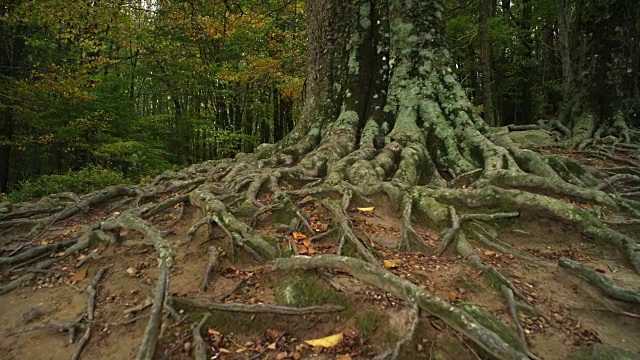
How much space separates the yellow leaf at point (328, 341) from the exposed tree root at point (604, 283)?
76.6 inches

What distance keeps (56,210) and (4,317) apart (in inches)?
109

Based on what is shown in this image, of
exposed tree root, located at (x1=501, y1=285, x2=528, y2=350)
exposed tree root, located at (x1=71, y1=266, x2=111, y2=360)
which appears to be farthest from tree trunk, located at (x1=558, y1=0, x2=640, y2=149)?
exposed tree root, located at (x1=71, y1=266, x2=111, y2=360)

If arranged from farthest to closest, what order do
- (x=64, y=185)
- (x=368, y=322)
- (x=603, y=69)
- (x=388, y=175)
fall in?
1. (x=64, y=185)
2. (x=603, y=69)
3. (x=388, y=175)
4. (x=368, y=322)

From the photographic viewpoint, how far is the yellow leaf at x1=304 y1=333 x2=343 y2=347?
2279 mm

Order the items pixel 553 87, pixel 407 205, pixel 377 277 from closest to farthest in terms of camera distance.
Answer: pixel 377 277, pixel 407 205, pixel 553 87

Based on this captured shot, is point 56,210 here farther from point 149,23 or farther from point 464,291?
point 149,23

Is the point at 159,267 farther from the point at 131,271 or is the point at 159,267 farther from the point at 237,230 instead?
the point at 237,230

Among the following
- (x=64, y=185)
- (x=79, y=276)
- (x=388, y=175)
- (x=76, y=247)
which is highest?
(x=388, y=175)

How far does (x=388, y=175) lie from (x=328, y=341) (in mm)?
2900

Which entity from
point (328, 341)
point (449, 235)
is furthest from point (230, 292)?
point (449, 235)

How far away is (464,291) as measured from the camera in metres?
2.77

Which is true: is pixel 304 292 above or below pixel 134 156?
above

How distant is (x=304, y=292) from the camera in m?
2.69

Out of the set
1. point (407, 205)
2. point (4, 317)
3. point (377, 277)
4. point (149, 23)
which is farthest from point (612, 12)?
point (149, 23)
